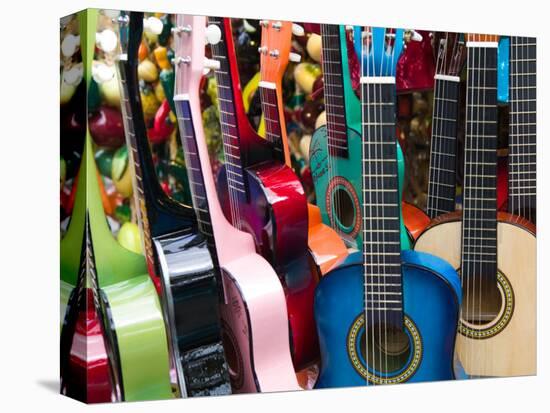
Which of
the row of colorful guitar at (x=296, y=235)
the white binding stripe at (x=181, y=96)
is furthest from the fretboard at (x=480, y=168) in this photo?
the white binding stripe at (x=181, y=96)

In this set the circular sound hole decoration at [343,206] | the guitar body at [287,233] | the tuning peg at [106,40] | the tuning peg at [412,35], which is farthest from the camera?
the tuning peg at [412,35]

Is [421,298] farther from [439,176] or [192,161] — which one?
[192,161]

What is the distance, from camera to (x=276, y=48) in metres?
5.39

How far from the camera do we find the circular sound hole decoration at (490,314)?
5.81 meters

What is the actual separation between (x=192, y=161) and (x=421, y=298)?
1.42 meters

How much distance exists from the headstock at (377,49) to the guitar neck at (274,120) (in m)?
0.49

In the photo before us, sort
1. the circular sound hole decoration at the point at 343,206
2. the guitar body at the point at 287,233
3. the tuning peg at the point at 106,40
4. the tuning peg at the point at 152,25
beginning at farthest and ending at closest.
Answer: the circular sound hole decoration at the point at 343,206 < the guitar body at the point at 287,233 < the tuning peg at the point at 152,25 < the tuning peg at the point at 106,40

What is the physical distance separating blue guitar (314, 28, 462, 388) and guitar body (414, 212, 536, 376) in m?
0.29

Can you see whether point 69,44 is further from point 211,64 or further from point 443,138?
point 443,138

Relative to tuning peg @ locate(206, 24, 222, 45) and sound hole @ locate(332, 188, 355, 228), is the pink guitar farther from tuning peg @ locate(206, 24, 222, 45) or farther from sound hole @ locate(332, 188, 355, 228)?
sound hole @ locate(332, 188, 355, 228)

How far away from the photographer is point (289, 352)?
5.40 m

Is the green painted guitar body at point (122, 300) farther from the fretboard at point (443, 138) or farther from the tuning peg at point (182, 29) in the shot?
the fretboard at point (443, 138)

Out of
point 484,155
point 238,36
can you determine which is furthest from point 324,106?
point 484,155

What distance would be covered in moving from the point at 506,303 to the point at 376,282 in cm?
85
